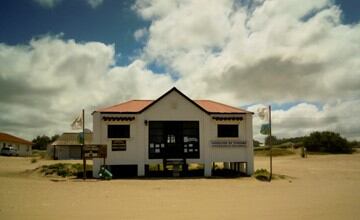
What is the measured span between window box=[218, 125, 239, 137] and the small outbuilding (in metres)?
30.9

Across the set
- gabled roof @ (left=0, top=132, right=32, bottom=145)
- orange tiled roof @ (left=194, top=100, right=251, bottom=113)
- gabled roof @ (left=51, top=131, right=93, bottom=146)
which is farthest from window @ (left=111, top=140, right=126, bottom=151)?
gabled roof @ (left=0, top=132, right=32, bottom=145)

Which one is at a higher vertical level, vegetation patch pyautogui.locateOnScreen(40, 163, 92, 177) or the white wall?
the white wall

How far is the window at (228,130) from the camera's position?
101ft

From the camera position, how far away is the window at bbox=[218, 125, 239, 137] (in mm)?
30641

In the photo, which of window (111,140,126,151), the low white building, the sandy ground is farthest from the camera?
the low white building

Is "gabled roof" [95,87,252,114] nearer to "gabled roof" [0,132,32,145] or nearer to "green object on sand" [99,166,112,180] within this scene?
"green object on sand" [99,166,112,180]

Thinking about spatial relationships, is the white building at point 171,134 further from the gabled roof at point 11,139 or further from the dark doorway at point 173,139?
the gabled roof at point 11,139

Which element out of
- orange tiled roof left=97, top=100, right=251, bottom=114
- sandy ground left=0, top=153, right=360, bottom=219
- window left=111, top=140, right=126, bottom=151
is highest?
orange tiled roof left=97, top=100, right=251, bottom=114

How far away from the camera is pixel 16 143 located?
245 ft

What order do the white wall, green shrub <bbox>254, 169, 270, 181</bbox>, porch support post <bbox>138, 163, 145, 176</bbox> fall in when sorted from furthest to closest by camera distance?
the white wall
porch support post <bbox>138, 163, 145, 176</bbox>
green shrub <bbox>254, 169, 270, 181</bbox>

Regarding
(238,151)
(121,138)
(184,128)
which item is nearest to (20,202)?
(121,138)

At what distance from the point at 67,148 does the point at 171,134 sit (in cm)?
A: 3250

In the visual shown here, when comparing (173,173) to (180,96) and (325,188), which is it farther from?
(325,188)

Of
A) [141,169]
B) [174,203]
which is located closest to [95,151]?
[141,169]
